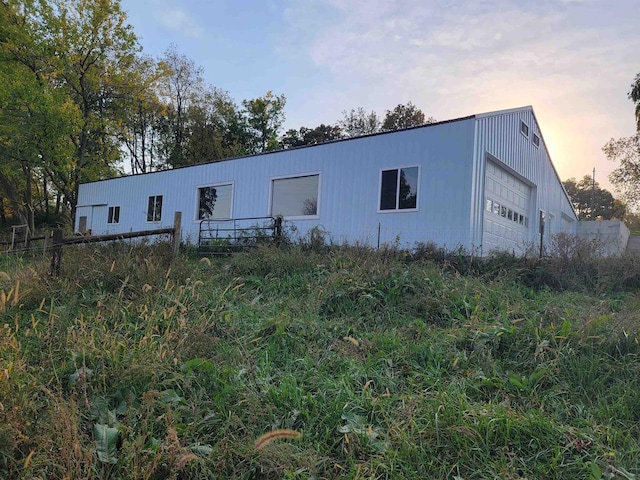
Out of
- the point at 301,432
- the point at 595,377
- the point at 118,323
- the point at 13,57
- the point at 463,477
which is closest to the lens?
the point at 463,477

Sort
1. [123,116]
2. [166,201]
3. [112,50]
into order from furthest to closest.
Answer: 1. [123,116]
2. [112,50]
3. [166,201]

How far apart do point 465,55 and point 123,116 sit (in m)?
18.8

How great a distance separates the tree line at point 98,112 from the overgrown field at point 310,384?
14472 mm

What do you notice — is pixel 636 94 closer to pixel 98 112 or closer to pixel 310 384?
pixel 310 384

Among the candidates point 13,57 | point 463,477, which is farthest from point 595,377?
point 13,57

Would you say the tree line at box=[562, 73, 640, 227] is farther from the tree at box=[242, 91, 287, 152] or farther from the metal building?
the tree at box=[242, 91, 287, 152]

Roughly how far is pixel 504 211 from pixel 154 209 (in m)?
12.1

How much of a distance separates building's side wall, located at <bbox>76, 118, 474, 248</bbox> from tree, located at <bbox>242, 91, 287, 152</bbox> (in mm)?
17009

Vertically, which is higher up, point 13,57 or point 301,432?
point 13,57

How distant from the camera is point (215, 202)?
13.8m

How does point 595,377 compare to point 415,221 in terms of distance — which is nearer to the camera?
point 595,377

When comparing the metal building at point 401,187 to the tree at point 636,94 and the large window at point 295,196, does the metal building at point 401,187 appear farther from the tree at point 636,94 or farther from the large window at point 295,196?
the tree at point 636,94

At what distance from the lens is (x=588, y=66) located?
9.41 meters

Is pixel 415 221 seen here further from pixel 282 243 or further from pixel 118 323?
pixel 118 323
